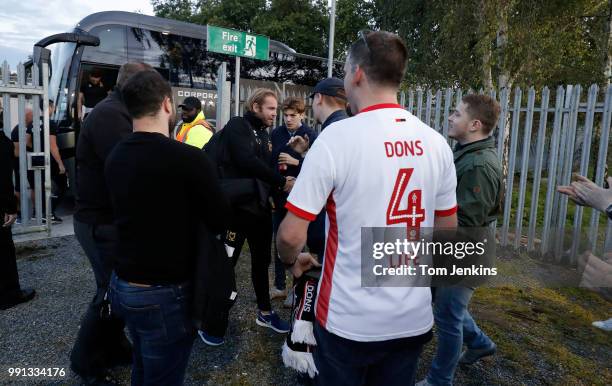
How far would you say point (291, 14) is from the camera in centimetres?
2206

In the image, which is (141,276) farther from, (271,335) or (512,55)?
(512,55)

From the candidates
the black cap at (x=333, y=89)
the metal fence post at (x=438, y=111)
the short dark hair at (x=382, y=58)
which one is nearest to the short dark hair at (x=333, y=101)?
the black cap at (x=333, y=89)

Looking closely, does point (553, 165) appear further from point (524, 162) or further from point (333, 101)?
point (333, 101)

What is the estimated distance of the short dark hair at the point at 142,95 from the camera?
1.86 meters

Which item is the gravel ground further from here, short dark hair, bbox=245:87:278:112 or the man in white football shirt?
short dark hair, bbox=245:87:278:112

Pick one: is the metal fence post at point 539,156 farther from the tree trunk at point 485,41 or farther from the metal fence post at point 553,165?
the tree trunk at point 485,41

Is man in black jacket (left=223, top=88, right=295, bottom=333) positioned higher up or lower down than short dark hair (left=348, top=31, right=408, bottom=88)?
lower down

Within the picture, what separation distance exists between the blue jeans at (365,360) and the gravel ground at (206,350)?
4.74ft

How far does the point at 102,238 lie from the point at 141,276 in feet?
2.59

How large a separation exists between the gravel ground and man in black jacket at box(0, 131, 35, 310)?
0.37 feet

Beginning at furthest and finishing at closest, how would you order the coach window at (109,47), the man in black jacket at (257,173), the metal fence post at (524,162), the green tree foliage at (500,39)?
the green tree foliage at (500,39) < the coach window at (109,47) < the metal fence post at (524,162) < the man in black jacket at (257,173)

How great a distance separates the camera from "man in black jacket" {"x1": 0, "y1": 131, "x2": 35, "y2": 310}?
12.1 ft

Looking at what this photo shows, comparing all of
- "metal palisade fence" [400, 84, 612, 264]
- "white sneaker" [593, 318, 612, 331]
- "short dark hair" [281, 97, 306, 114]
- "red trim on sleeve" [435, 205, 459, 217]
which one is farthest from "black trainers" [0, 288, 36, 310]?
"white sneaker" [593, 318, 612, 331]

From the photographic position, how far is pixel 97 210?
2553mm
